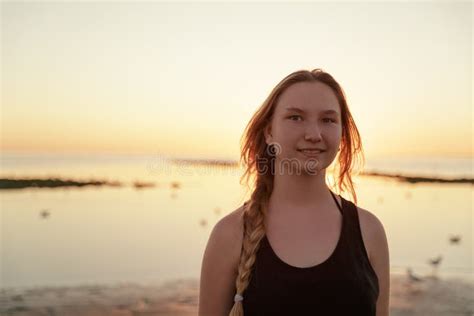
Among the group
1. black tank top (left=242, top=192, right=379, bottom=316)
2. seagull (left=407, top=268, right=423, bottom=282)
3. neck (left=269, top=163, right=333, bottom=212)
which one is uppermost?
neck (left=269, top=163, right=333, bottom=212)

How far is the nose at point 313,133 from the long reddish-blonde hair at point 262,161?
0.83ft

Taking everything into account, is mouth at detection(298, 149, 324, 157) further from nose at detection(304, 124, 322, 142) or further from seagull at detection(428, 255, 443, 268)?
seagull at detection(428, 255, 443, 268)

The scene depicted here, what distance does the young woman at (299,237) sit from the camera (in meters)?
2.36

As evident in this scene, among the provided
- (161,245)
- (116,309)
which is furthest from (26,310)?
(161,245)

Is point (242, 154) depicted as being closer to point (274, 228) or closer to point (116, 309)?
point (274, 228)

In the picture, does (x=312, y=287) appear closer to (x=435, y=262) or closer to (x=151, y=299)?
(x=151, y=299)

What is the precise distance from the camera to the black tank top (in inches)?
92.0

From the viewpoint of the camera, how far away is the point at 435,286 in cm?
823

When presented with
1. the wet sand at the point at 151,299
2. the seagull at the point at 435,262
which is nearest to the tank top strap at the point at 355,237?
the wet sand at the point at 151,299

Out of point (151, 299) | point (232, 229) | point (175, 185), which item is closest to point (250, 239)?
point (232, 229)

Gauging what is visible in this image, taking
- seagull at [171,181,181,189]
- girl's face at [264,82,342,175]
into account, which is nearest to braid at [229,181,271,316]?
girl's face at [264,82,342,175]

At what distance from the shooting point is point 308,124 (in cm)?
251

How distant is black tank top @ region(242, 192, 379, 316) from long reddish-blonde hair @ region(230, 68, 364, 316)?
0.05 metres

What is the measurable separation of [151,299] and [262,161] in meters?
5.02
